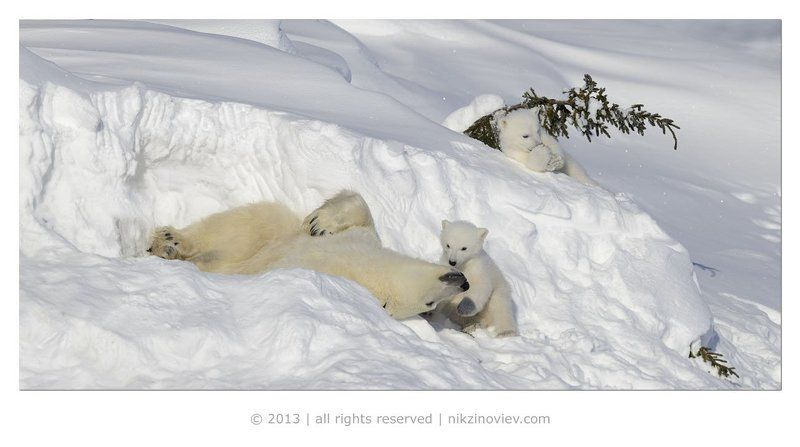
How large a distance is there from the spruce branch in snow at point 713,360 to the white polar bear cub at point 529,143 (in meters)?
1.46

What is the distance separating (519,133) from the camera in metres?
6.61

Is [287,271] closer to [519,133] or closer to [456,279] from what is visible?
[456,279]

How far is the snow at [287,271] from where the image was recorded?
411 cm

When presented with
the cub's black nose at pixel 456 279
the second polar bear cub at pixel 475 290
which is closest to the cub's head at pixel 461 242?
the second polar bear cub at pixel 475 290

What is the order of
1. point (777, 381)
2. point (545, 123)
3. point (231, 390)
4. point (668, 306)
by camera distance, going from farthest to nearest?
point (545, 123) < point (777, 381) < point (668, 306) < point (231, 390)

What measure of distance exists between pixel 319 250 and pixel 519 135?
1969 millimetres

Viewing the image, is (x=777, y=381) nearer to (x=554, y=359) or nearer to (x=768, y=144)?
(x=554, y=359)

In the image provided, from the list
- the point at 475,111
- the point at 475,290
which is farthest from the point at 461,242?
the point at 475,111

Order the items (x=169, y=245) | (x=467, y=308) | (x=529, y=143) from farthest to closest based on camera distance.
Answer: (x=529, y=143), (x=169, y=245), (x=467, y=308)

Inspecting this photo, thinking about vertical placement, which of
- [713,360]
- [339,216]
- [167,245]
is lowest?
[713,360]

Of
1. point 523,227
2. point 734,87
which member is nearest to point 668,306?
point 523,227

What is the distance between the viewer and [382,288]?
4945mm

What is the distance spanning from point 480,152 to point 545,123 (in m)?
1.02

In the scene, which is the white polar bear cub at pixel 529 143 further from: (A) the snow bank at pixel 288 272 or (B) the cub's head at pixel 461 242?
(B) the cub's head at pixel 461 242
